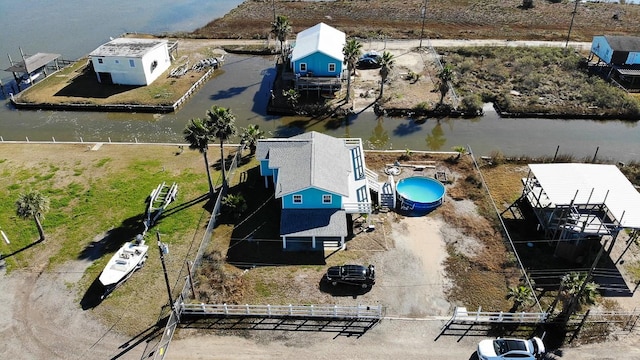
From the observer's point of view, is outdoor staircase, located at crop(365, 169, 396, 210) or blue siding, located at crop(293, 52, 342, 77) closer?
outdoor staircase, located at crop(365, 169, 396, 210)

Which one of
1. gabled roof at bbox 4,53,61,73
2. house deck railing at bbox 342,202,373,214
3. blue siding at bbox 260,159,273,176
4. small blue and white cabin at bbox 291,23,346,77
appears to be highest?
small blue and white cabin at bbox 291,23,346,77

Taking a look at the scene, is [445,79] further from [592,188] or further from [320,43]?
[592,188]

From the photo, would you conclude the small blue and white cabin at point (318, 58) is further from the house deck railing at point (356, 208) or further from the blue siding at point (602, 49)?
the blue siding at point (602, 49)

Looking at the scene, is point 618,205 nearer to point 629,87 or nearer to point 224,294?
point 224,294

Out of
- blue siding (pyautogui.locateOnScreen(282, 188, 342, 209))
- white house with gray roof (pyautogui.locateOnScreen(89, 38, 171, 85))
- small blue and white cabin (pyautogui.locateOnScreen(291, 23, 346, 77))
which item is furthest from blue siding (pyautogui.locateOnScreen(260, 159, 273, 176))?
white house with gray roof (pyautogui.locateOnScreen(89, 38, 171, 85))

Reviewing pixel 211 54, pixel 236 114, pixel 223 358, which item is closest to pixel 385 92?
pixel 236 114

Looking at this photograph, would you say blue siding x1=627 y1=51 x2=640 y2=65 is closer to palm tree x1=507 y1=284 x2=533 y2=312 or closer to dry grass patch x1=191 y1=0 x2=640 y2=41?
dry grass patch x1=191 y1=0 x2=640 y2=41

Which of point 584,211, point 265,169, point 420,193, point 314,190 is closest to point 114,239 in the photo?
point 265,169

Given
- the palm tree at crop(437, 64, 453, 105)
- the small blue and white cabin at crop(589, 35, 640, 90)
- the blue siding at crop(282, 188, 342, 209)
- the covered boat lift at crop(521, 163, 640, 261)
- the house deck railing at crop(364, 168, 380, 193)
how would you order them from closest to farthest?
1. the covered boat lift at crop(521, 163, 640, 261)
2. the blue siding at crop(282, 188, 342, 209)
3. the house deck railing at crop(364, 168, 380, 193)
4. the palm tree at crop(437, 64, 453, 105)
5. the small blue and white cabin at crop(589, 35, 640, 90)
